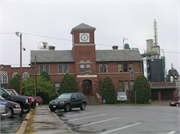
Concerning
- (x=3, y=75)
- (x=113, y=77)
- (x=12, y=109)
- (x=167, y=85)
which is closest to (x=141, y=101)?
(x=113, y=77)

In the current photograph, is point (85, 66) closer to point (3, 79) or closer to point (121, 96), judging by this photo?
point (121, 96)

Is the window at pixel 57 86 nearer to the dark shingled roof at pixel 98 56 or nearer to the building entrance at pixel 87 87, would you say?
the dark shingled roof at pixel 98 56

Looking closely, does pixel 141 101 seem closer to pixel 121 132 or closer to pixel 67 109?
pixel 67 109

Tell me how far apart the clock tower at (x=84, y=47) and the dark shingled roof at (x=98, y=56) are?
1540mm

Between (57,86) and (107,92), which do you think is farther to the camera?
(57,86)

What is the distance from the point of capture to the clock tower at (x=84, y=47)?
5022 cm

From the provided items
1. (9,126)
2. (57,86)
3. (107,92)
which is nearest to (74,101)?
(9,126)

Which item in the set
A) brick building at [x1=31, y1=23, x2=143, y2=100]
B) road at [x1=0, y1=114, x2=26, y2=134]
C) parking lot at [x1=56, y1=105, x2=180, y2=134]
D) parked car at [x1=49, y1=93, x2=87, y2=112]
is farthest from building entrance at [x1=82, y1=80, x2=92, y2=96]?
road at [x1=0, y1=114, x2=26, y2=134]

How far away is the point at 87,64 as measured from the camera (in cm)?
5069

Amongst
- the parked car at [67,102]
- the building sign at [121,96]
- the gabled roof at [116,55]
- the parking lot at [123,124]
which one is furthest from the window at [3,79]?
the parking lot at [123,124]

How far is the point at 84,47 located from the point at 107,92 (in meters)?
9.86

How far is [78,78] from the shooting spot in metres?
49.3

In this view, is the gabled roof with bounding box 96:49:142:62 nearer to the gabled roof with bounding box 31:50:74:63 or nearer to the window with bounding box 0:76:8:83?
the gabled roof with bounding box 31:50:74:63

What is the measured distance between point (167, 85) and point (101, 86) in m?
16.5
